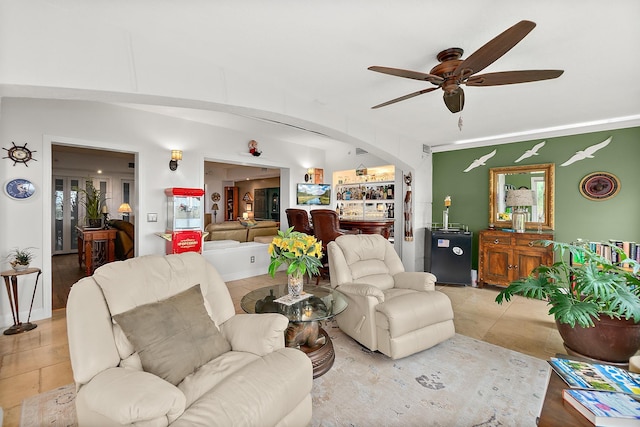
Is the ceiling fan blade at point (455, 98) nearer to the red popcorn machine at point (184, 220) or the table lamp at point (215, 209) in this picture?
the red popcorn machine at point (184, 220)

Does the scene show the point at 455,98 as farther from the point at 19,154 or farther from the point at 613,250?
the point at 19,154

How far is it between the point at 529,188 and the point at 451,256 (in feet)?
5.24

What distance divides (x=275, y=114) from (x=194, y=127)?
2134 mm

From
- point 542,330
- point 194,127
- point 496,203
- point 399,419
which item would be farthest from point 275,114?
point 496,203

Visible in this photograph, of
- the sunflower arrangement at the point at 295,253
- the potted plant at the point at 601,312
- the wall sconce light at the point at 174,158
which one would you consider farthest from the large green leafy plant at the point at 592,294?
the wall sconce light at the point at 174,158

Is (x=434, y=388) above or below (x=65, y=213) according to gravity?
→ below

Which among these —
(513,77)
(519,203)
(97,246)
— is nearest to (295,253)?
(513,77)

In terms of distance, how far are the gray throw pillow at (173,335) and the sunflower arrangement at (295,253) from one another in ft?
2.21

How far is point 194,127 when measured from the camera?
4.47m

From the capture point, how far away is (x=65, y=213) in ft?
23.3

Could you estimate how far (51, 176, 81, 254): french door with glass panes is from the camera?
695 cm

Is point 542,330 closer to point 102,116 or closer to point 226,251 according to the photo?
point 226,251

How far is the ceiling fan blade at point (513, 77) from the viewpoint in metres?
1.80

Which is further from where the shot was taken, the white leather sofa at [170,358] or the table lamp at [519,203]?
the table lamp at [519,203]
